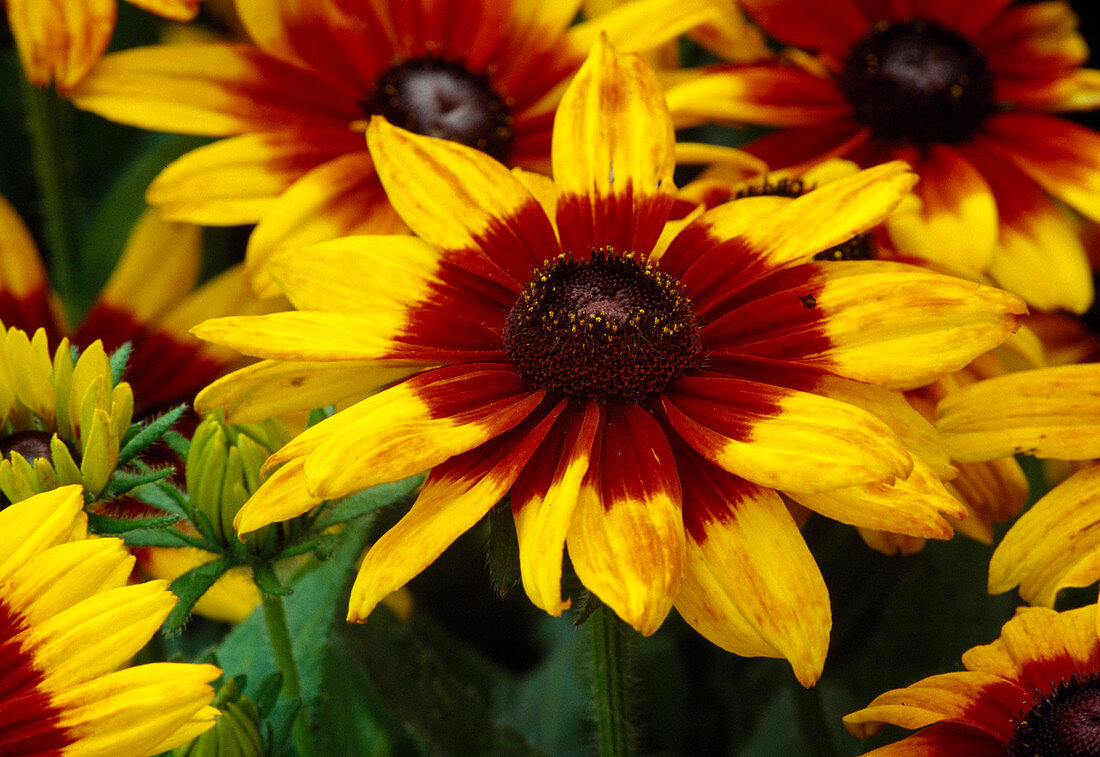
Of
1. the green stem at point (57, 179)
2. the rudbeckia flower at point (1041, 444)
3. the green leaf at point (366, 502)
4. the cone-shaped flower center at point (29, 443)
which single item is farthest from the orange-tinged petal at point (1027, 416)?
the green stem at point (57, 179)

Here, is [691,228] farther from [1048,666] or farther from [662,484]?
[1048,666]

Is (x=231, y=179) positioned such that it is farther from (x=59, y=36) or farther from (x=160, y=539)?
(x=160, y=539)

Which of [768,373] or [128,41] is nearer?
[768,373]

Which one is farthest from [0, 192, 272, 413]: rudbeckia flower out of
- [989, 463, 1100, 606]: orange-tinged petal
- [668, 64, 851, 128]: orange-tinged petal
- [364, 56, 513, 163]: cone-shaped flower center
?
[989, 463, 1100, 606]: orange-tinged petal

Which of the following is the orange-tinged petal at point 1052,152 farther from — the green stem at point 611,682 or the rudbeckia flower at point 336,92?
the green stem at point 611,682

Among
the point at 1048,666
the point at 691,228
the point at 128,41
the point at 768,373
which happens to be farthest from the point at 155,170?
the point at 1048,666

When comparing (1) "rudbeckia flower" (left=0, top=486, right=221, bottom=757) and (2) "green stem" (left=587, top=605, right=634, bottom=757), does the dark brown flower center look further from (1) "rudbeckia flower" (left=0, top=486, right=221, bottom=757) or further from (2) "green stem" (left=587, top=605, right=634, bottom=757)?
(1) "rudbeckia flower" (left=0, top=486, right=221, bottom=757)
